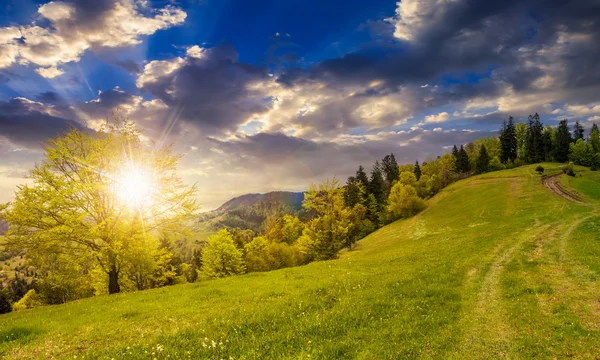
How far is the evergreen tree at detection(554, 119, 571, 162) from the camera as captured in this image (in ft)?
433

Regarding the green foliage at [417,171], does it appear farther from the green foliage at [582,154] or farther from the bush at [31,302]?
the bush at [31,302]

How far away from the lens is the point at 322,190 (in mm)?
55375

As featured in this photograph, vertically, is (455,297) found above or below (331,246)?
above

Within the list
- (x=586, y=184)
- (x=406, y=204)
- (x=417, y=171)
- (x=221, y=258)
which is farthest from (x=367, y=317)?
(x=417, y=171)

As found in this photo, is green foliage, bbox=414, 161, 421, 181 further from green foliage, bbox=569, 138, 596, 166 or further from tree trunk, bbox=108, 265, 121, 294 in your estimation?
tree trunk, bbox=108, 265, 121, 294

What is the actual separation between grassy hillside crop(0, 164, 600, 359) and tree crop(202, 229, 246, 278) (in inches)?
1674

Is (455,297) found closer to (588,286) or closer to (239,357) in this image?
(588,286)

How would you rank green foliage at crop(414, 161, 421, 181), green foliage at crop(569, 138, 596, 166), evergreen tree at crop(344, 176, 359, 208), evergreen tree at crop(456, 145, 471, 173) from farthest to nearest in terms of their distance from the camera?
1. evergreen tree at crop(456, 145, 471, 173)
2. green foliage at crop(414, 161, 421, 181)
3. green foliage at crop(569, 138, 596, 166)
4. evergreen tree at crop(344, 176, 359, 208)

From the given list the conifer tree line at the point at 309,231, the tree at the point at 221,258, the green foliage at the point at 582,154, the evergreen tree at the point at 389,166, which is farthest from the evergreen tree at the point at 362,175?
the green foliage at the point at 582,154

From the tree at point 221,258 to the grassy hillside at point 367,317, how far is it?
4252cm

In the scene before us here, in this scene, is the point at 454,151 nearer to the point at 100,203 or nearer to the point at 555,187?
the point at 555,187

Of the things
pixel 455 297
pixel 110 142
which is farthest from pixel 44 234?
pixel 455 297

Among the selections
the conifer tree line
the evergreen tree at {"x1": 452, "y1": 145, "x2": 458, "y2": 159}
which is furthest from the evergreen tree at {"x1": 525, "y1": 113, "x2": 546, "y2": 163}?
the evergreen tree at {"x1": 452, "y1": 145, "x2": 458, "y2": 159}

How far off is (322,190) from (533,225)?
104ft
